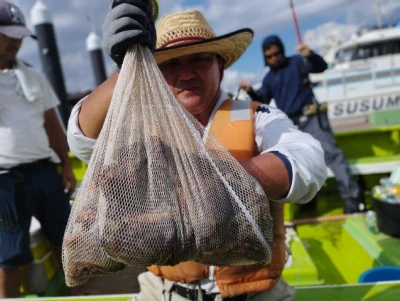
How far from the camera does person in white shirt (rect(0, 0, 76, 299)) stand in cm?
228

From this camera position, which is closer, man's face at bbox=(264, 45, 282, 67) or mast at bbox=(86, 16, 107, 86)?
man's face at bbox=(264, 45, 282, 67)

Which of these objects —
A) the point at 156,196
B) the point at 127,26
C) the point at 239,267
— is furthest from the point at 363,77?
the point at 156,196

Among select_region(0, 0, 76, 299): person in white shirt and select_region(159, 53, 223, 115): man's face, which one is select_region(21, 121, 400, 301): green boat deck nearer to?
select_region(0, 0, 76, 299): person in white shirt

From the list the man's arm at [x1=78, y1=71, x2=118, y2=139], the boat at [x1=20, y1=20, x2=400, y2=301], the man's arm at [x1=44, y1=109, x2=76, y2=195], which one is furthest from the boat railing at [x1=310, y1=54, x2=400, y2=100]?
the man's arm at [x1=78, y1=71, x2=118, y2=139]

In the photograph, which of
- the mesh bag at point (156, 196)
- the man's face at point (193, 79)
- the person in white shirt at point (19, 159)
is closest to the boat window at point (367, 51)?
the person in white shirt at point (19, 159)

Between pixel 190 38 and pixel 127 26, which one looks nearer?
pixel 127 26

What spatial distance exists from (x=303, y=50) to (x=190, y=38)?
2.91 m

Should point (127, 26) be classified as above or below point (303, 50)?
above

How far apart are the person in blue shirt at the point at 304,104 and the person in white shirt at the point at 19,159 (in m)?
2.55

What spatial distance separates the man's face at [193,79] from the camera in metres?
1.41

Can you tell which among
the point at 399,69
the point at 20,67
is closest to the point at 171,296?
the point at 20,67

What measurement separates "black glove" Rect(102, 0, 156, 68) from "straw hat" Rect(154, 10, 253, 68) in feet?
1.01

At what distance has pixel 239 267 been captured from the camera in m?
1.33

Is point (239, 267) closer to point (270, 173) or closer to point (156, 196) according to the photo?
point (270, 173)
